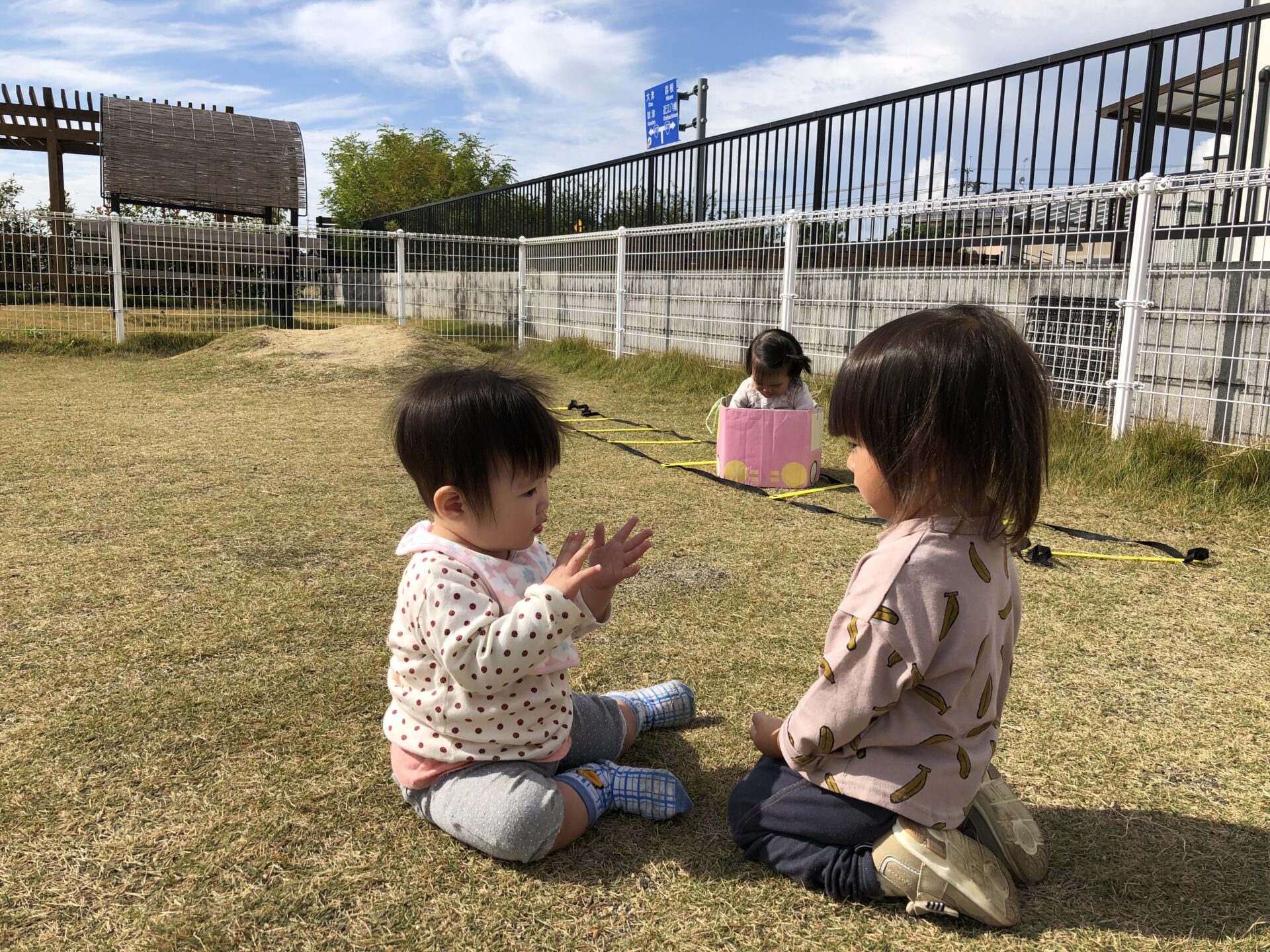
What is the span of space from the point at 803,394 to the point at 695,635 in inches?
94.0

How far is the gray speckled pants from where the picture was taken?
1459 mm

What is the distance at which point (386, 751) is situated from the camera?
1824mm

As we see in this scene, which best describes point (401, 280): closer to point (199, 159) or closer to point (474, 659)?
point (199, 159)

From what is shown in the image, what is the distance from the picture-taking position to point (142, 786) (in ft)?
5.49

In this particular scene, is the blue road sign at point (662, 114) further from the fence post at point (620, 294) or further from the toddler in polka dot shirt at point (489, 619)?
the toddler in polka dot shirt at point (489, 619)

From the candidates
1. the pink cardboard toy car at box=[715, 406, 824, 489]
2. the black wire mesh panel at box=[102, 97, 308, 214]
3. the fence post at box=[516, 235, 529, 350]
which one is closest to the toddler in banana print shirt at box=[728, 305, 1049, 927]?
the pink cardboard toy car at box=[715, 406, 824, 489]

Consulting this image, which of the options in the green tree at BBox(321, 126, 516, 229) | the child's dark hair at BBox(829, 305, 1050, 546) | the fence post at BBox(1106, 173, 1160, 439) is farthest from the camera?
the green tree at BBox(321, 126, 516, 229)

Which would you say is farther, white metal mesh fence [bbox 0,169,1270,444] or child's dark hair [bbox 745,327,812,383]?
child's dark hair [bbox 745,327,812,383]

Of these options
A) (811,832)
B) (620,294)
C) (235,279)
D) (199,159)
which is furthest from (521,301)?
(811,832)

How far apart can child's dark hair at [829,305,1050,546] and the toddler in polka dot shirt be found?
0.42 m

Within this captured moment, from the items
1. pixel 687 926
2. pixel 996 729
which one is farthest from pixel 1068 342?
pixel 687 926

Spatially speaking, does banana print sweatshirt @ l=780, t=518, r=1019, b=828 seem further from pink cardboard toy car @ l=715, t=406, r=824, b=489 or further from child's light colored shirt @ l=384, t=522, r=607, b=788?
pink cardboard toy car @ l=715, t=406, r=824, b=489

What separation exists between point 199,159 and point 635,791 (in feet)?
43.9

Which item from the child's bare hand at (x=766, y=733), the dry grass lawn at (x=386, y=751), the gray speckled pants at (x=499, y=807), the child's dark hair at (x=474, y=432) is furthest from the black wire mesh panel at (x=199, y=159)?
the child's bare hand at (x=766, y=733)
